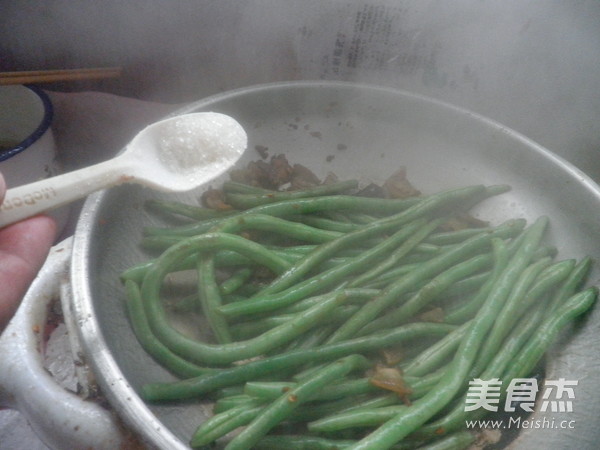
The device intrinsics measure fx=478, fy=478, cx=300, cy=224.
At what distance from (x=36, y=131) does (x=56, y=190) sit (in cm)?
99

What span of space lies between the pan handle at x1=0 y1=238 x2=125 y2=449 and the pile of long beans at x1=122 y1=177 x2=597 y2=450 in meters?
0.18

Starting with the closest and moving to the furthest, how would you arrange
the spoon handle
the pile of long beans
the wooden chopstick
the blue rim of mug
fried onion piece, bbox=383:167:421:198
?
the spoon handle → the pile of long beans → the blue rim of mug → fried onion piece, bbox=383:167:421:198 → the wooden chopstick

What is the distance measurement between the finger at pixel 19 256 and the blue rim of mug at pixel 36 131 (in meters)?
0.86

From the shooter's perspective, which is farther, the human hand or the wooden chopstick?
the wooden chopstick

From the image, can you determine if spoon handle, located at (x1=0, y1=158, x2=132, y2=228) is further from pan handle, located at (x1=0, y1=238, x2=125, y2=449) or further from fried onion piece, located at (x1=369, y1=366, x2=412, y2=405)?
fried onion piece, located at (x1=369, y1=366, x2=412, y2=405)

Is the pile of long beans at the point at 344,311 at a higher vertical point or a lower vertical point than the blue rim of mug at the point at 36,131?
lower

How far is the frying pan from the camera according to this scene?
5.23ft

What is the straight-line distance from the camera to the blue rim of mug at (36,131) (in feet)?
7.11

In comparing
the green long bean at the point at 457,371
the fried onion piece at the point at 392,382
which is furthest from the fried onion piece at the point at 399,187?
the fried onion piece at the point at 392,382

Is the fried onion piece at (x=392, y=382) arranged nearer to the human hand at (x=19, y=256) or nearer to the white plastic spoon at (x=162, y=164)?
the white plastic spoon at (x=162, y=164)

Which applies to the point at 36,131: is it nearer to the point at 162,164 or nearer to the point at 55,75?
the point at 55,75

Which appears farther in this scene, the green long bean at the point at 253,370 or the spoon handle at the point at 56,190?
the green long bean at the point at 253,370

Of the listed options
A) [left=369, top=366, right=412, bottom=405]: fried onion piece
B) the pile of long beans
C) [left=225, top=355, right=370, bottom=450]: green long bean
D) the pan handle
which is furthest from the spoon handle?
[left=369, top=366, right=412, bottom=405]: fried onion piece

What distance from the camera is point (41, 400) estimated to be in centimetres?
154
